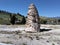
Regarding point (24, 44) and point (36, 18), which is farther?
point (36, 18)

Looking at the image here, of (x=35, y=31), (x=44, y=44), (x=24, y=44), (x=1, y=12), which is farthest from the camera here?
(x=1, y=12)

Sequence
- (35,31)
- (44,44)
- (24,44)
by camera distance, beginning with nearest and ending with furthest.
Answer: (24,44)
(44,44)
(35,31)

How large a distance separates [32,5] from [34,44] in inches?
597

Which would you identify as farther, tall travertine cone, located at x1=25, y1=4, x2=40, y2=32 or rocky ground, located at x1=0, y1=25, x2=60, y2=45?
tall travertine cone, located at x1=25, y1=4, x2=40, y2=32

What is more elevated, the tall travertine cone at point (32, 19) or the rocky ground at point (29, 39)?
the tall travertine cone at point (32, 19)

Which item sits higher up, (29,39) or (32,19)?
(32,19)

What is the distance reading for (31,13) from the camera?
3184cm

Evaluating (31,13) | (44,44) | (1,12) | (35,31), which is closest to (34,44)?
(44,44)

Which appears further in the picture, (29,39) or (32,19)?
(32,19)

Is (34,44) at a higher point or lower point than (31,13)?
lower

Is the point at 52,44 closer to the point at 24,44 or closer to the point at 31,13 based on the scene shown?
the point at 24,44

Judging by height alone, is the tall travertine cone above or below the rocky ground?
above

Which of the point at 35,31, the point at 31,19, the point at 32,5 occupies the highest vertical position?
the point at 32,5

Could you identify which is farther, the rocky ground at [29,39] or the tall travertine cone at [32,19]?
the tall travertine cone at [32,19]
